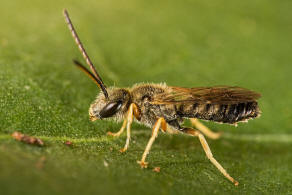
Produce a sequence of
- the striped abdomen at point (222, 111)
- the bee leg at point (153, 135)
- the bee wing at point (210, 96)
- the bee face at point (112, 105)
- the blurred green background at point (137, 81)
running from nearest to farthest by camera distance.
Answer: the blurred green background at point (137, 81) < the bee leg at point (153, 135) < the bee face at point (112, 105) < the bee wing at point (210, 96) < the striped abdomen at point (222, 111)

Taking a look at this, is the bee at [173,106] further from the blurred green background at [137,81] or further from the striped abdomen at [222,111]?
the blurred green background at [137,81]

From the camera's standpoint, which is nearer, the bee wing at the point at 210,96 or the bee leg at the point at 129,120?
the bee leg at the point at 129,120

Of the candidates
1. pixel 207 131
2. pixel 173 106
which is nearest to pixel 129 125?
pixel 173 106

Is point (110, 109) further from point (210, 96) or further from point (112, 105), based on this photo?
point (210, 96)

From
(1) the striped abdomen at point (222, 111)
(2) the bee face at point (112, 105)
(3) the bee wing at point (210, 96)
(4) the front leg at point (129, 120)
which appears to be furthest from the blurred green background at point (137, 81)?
(3) the bee wing at point (210, 96)

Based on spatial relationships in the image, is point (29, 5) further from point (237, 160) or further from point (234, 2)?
point (237, 160)

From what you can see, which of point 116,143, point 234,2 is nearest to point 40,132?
point 116,143

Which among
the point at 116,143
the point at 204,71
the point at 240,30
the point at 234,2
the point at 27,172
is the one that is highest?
the point at 234,2
